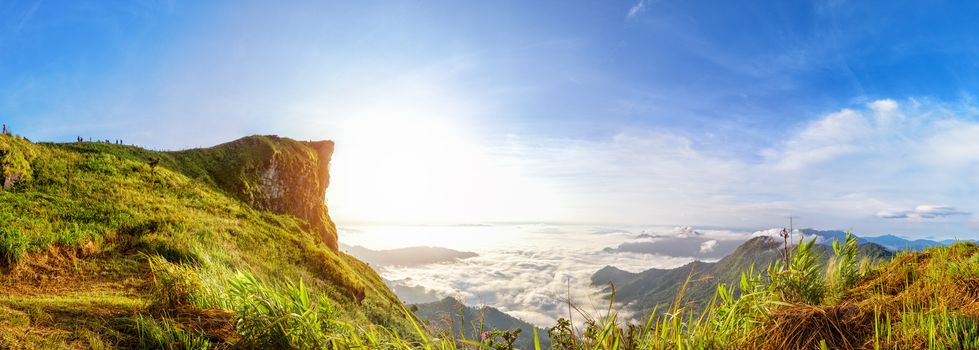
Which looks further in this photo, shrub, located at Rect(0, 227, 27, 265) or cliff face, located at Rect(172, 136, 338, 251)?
cliff face, located at Rect(172, 136, 338, 251)

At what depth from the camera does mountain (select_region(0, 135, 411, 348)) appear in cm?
519

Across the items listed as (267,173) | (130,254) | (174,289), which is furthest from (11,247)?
(267,173)

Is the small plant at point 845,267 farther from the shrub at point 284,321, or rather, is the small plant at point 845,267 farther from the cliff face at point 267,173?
the cliff face at point 267,173

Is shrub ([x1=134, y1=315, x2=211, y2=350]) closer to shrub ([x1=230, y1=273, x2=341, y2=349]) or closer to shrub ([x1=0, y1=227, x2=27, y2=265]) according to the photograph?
shrub ([x1=230, y1=273, x2=341, y2=349])

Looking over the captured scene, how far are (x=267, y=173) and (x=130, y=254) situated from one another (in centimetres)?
3443

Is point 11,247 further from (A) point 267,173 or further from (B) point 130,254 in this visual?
(A) point 267,173

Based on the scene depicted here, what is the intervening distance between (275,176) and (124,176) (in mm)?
23747

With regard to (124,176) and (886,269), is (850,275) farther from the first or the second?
(124,176)

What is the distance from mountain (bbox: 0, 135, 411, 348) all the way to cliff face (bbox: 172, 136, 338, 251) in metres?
0.31

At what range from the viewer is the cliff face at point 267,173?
37469mm

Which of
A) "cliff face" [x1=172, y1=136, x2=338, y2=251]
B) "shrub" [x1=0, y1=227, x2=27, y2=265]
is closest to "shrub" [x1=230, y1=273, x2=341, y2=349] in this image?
"shrub" [x1=0, y1=227, x2=27, y2=265]

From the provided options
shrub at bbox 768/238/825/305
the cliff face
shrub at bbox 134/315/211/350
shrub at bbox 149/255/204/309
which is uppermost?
the cliff face

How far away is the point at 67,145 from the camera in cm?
2472

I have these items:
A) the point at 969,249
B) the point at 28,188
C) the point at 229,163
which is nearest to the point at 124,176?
the point at 28,188
